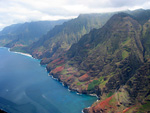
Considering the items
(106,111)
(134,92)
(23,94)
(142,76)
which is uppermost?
(142,76)

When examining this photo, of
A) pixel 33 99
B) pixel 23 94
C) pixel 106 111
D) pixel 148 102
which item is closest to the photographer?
pixel 148 102

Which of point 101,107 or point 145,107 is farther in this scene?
point 101,107

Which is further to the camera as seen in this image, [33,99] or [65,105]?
[33,99]

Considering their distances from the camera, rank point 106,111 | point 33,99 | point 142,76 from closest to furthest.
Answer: point 106,111, point 142,76, point 33,99

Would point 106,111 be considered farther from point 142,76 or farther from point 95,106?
point 142,76

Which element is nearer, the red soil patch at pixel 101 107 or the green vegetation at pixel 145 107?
the green vegetation at pixel 145 107

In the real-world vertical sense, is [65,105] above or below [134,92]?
below

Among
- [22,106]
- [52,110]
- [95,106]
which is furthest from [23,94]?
[95,106]

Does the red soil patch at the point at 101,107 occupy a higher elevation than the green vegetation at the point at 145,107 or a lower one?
lower

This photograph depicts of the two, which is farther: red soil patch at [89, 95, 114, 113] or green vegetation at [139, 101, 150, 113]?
red soil patch at [89, 95, 114, 113]

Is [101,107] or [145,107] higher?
[145,107]

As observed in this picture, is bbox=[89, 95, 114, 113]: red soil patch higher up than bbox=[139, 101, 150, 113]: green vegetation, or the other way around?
bbox=[139, 101, 150, 113]: green vegetation
